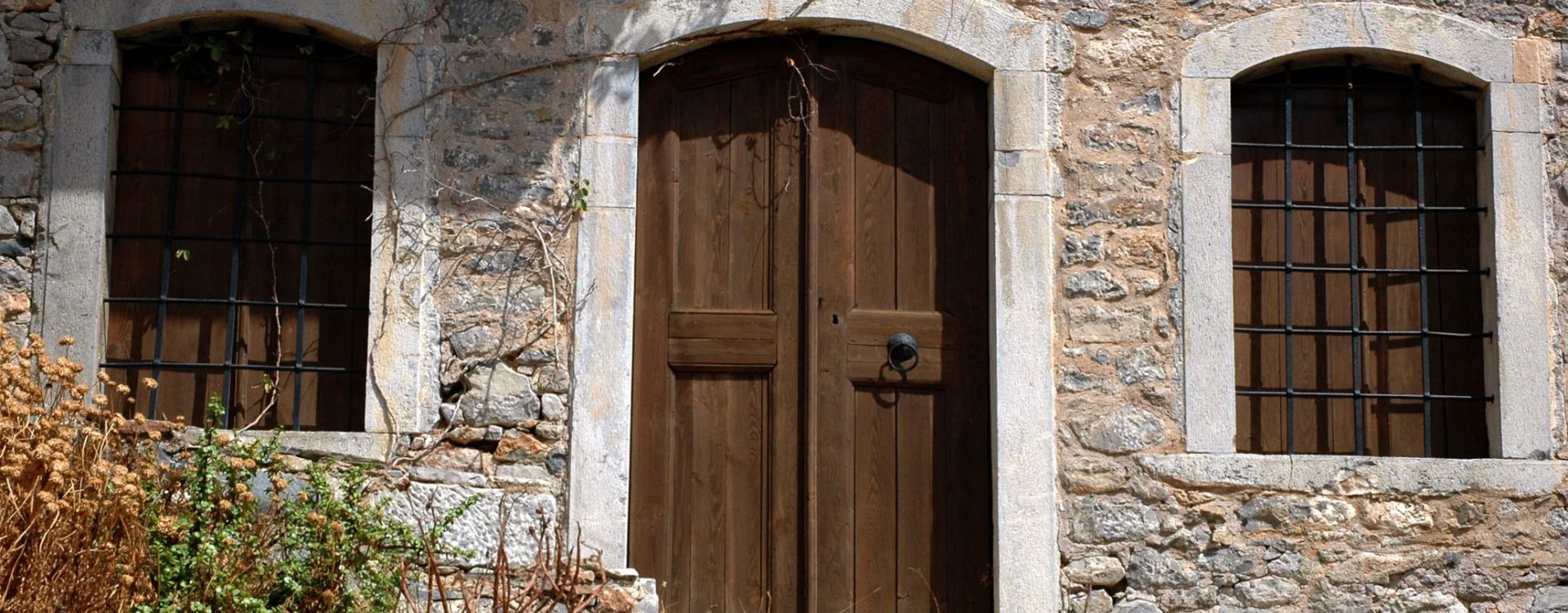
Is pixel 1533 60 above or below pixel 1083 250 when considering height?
above

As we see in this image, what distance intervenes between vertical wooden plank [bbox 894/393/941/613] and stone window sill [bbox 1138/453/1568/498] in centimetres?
72

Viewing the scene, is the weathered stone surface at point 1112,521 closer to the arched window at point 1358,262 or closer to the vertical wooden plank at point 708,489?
the arched window at point 1358,262

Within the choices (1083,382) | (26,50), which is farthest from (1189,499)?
(26,50)

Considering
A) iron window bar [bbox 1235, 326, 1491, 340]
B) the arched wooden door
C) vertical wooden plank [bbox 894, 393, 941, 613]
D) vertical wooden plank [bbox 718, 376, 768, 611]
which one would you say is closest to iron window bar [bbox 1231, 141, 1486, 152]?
iron window bar [bbox 1235, 326, 1491, 340]

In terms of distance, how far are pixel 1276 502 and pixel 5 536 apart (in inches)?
151

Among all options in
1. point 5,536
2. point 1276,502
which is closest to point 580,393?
point 5,536

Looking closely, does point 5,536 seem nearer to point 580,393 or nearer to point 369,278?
point 369,278

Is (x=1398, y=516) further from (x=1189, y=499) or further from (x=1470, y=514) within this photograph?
(x=1189, y=499)

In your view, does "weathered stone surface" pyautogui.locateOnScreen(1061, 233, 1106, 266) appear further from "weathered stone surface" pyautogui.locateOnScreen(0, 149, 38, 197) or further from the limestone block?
"weathered stone surface" pyautogui.locateOnScreen(0, 149, 38, 197)

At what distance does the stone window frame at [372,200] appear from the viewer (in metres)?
5.03

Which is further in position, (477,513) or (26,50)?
(26,50)

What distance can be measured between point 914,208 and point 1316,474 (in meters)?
1.61

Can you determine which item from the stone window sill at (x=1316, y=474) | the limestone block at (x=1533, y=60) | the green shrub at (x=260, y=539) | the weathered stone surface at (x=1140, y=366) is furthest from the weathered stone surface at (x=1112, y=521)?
the green shrub at (x=260, y=539)

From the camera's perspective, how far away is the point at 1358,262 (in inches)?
212
